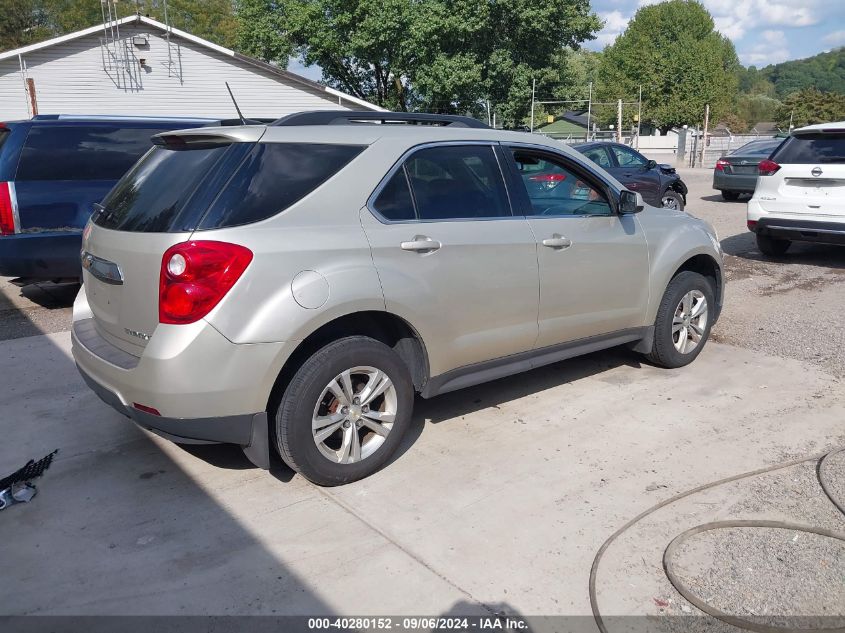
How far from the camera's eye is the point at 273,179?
3.54 m

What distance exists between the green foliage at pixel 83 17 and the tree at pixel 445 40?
919cm

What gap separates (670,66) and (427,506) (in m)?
65.7

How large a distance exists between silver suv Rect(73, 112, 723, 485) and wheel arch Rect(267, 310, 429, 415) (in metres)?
0.01

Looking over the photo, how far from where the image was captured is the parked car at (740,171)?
16.7 metres

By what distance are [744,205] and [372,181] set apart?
15263mm

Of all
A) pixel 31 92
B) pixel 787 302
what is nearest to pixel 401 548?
pixel 787 302

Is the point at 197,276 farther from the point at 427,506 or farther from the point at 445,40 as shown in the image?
the point at 445,40

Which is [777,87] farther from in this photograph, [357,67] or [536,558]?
[536,558]

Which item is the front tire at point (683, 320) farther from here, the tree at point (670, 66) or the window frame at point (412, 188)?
the tree at point (670, 66)

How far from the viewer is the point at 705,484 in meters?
3.82

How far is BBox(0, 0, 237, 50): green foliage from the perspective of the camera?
43.2 meters

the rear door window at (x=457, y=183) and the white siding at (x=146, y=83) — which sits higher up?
the white siding at (x=146, y=83)

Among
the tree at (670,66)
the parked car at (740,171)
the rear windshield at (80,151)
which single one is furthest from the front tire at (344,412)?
the tree at (670,66)

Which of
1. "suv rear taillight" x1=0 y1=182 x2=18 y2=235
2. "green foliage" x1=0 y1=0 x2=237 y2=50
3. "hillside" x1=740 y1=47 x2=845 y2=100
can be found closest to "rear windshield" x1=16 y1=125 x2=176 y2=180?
"suv rear taillight" x1=0 y1=182 x2=18 y2=235
